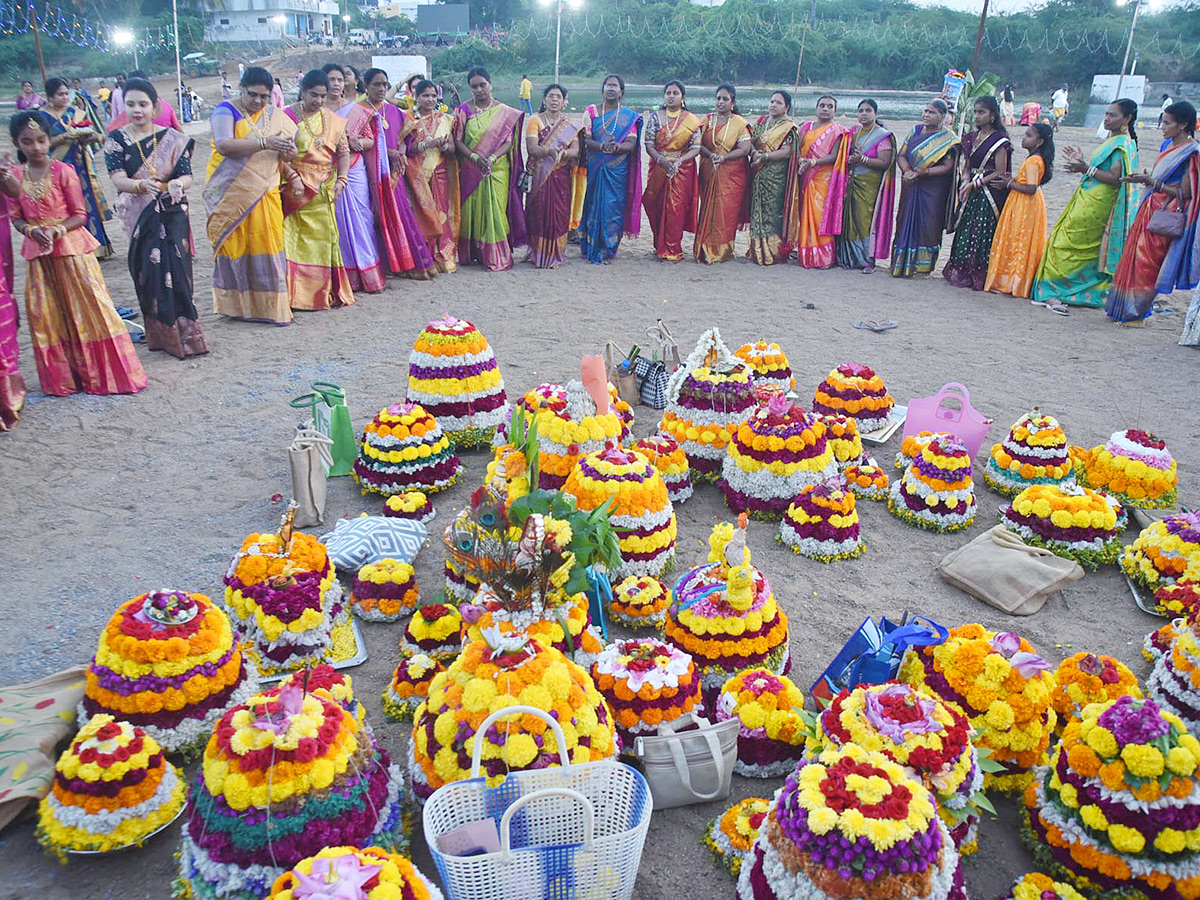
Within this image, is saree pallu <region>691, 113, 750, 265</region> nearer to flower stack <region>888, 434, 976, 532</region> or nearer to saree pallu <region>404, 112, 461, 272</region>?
saree pallu <region>404, 112, 461, 272</region>

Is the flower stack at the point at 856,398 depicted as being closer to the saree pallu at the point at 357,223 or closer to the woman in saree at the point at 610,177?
the saree pallu at the point at 357,223

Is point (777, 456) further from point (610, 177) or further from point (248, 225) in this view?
point (610, 177)

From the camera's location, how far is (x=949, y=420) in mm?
5242

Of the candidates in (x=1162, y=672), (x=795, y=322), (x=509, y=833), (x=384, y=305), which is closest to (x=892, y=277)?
(x=795, y=322)

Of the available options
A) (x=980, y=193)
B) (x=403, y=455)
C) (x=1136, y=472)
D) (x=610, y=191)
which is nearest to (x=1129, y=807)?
(x=1136, y=472)

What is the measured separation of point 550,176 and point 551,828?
346 inches

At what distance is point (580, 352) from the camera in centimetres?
739

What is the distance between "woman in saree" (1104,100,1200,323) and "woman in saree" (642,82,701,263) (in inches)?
187

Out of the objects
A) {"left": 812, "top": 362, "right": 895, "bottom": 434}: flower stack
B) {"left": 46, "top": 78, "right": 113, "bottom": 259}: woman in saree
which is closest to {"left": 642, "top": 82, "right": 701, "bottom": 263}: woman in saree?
{"left": 812, "top": 362, "right": 895, "bottom": 434}: flower stack

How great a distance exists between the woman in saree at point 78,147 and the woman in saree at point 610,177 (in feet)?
17.9

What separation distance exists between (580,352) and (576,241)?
4.93 m

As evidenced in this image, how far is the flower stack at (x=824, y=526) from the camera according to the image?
4.37 metres

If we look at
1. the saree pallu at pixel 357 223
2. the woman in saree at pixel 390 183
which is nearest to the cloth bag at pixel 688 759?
the saree pallu at pixel 357 223

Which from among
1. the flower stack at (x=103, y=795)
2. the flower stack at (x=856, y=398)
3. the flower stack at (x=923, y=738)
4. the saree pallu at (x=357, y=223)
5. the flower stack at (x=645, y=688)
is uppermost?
the saree pallu at (x=357, y=223)
